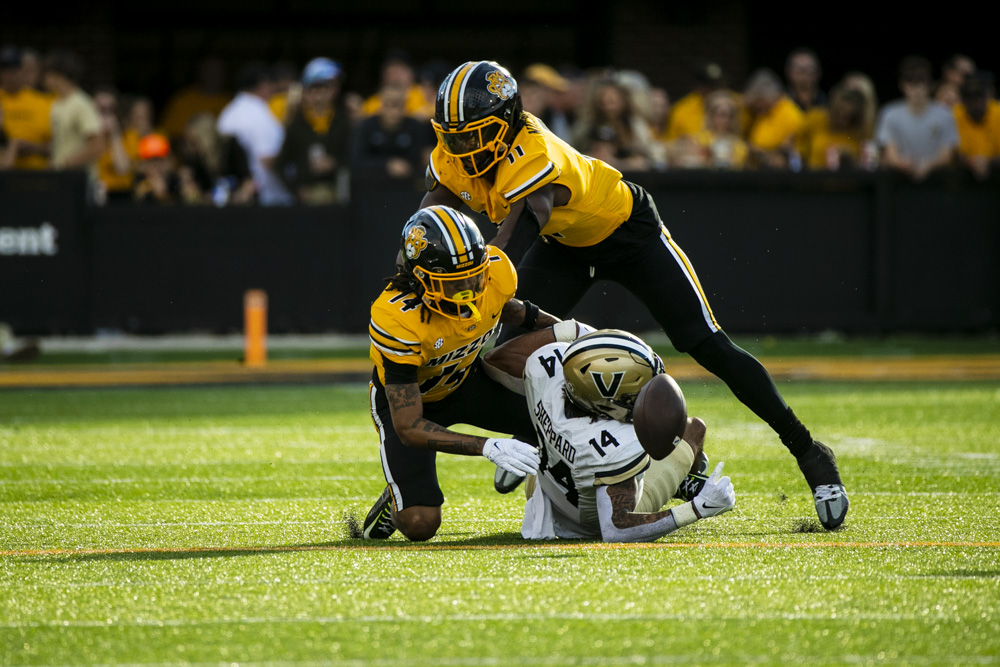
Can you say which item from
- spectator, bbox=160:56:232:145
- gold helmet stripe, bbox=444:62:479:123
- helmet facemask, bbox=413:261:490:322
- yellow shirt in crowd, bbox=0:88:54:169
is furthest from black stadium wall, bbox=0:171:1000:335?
helmet facemask, bbox=413:261:490:322

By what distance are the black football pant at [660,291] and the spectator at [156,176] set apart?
7.78 m

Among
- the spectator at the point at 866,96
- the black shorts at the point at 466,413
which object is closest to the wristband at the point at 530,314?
the black shorts at the point at 466,413

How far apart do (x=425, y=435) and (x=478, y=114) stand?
3.90ft

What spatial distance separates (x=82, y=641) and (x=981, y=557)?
106 inches

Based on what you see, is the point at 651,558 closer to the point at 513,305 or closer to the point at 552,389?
the point at 552,389

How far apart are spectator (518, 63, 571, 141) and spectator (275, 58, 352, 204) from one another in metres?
1.66

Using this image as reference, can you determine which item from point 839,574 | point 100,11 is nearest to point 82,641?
point 839,574

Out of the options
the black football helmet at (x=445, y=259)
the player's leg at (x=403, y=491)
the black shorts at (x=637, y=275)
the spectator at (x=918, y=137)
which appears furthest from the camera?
the spectator at (x=918, y=137)

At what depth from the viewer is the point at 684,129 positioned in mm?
13023

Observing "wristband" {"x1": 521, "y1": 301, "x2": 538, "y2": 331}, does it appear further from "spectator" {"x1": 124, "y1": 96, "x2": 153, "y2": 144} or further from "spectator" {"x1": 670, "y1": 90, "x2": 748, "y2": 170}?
"spectator" {"x1": 124, "y1": 96, "x2": 153, "y2": 144}

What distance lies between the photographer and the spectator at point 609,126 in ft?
38.1

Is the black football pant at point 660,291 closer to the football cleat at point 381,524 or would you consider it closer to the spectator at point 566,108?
the football cleat at point 381,524

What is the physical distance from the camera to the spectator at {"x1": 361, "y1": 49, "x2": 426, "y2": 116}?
1205cm

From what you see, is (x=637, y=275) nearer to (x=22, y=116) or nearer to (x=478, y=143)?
(x=478, y=143)
